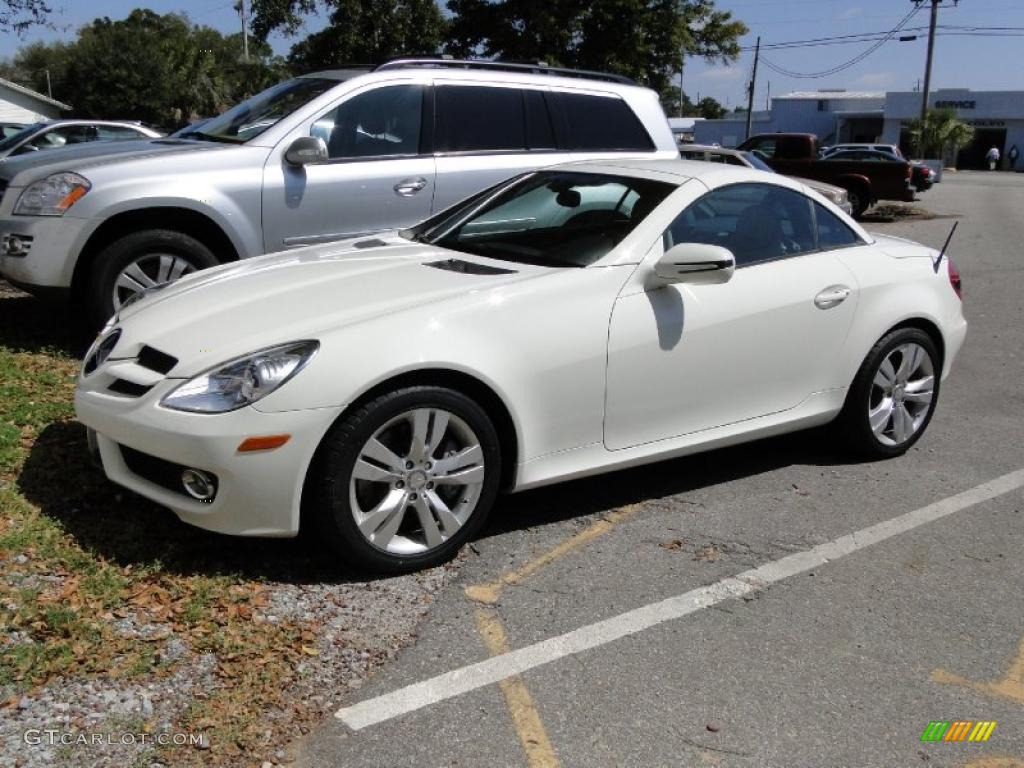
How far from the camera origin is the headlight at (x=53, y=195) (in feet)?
19.1

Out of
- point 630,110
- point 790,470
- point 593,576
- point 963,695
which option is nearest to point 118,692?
point 593,576

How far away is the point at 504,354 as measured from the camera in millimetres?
3893

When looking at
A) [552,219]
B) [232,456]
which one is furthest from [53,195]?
[232,456]

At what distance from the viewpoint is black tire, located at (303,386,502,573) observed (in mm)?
3570

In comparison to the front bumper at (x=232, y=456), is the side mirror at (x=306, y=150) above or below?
above

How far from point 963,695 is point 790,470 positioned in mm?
2103

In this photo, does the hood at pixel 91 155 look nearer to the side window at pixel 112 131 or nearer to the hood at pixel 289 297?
the hood at pixel 289 297

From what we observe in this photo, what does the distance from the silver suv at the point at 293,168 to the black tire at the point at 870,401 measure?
2.97m

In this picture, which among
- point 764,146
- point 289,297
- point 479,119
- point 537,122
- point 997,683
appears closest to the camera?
point 997,683

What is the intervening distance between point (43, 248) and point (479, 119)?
2.98 m

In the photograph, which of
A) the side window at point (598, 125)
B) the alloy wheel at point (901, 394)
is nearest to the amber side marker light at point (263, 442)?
the alloy wheel at point (901, 394)

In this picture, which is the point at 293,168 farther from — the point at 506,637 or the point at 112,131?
the point at 112,131

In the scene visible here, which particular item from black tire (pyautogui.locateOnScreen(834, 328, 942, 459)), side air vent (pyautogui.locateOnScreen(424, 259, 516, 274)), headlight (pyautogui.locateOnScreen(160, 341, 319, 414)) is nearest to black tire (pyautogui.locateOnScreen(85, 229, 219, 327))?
side air vent (pyautogui.locateOnScreen(424, 259, 516, 274))

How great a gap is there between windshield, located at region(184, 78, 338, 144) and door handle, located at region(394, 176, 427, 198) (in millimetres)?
791
